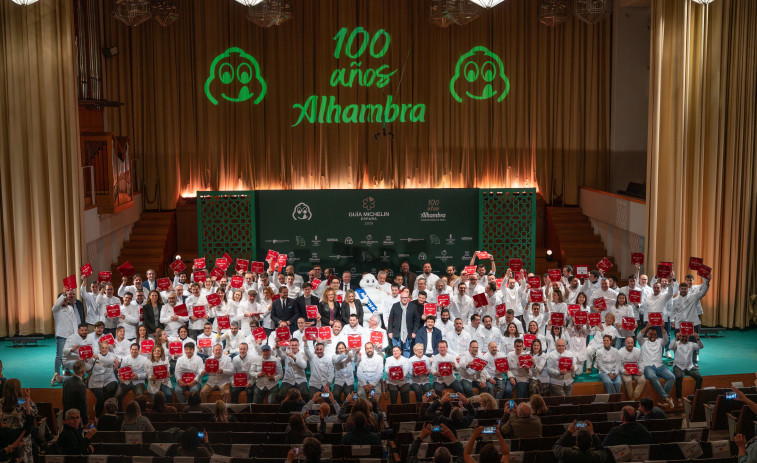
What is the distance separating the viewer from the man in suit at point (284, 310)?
527 inches

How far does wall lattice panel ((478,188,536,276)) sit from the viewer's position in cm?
1897

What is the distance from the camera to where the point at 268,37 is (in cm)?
1994

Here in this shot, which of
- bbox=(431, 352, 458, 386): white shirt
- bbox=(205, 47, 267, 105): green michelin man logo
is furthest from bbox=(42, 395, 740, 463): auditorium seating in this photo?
bbox=(205, 47, 267, 105): green michelin man logo

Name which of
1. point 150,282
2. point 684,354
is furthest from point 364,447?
point 150,282

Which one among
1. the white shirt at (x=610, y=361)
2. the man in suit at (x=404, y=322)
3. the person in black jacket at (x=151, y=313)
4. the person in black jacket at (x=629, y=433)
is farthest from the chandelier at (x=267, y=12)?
the person in black jacket at (x=629, y=433)

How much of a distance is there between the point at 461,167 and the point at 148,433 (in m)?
13.2

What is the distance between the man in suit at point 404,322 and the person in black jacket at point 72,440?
5.94 m

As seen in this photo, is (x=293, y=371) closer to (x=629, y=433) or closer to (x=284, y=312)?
(x=284, y=312)

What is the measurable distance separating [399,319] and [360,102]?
825cm

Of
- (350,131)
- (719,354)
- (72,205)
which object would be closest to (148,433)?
(72,205)

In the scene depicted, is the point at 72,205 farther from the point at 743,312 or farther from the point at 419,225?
the point at 743,312

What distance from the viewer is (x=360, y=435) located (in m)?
8.28

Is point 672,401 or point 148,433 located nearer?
point 148,433

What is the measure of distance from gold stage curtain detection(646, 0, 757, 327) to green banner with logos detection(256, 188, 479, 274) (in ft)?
15.5
